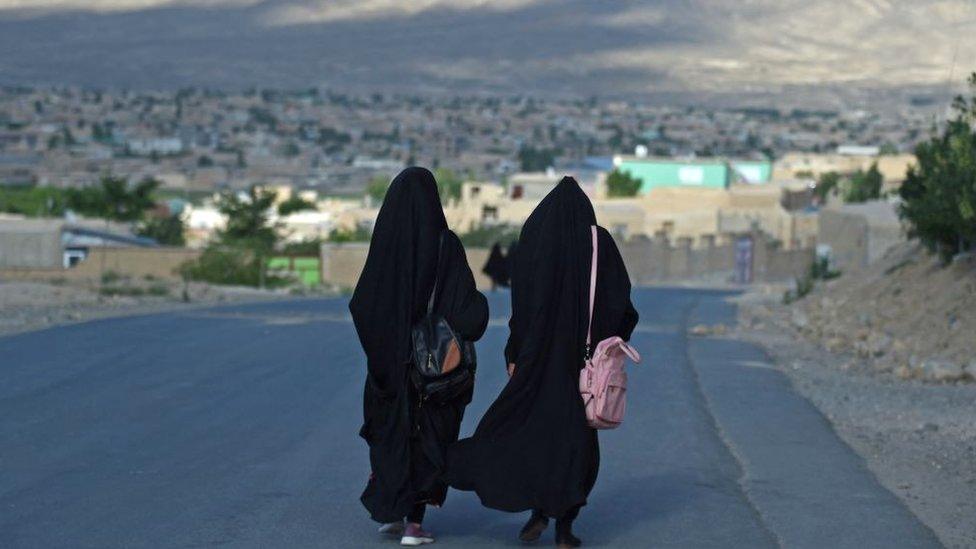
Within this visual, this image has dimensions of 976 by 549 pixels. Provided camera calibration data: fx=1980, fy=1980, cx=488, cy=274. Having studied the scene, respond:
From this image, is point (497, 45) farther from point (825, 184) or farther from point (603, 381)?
point (603, 381)

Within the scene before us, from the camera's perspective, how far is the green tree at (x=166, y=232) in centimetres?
6969

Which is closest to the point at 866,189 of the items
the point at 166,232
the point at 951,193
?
the point at 166,232

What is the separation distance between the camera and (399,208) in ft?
27.1

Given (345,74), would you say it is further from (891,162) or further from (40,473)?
(40,473)

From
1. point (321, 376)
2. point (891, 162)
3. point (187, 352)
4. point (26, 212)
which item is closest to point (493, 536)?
point (321, 376)

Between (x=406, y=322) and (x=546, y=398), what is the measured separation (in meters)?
0.67

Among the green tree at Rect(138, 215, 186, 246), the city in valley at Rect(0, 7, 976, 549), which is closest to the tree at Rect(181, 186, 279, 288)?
the city in valley at Rect(0, 7, 976, 549)

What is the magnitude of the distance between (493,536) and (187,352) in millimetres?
9821

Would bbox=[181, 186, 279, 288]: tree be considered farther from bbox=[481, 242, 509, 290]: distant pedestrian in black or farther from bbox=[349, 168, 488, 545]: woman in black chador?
bbox=[349, 168, 488, 545]: woman in black chador

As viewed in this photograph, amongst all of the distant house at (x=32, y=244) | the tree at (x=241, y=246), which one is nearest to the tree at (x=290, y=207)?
the tree at (x=241, y=246)

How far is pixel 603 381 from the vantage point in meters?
8.27

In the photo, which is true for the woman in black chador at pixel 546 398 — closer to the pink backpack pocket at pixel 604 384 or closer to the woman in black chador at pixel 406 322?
the pink backpack pocket at pixel 604 384

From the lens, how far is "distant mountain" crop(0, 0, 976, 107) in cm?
14488

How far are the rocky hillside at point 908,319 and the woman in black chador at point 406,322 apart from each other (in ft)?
31.3
